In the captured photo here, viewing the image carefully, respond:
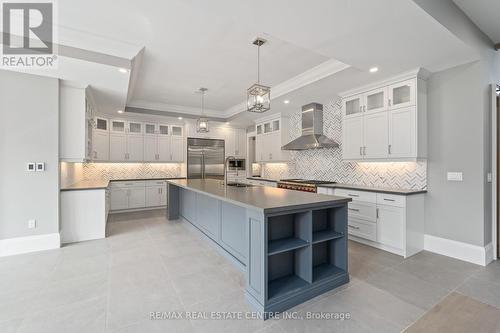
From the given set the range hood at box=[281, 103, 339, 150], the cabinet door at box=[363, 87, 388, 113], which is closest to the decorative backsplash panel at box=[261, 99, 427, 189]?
the range hood at box=[281, 103, 339, 150]

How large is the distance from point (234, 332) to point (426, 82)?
405 cm

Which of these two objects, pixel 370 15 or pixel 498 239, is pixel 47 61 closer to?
pixel 370 15

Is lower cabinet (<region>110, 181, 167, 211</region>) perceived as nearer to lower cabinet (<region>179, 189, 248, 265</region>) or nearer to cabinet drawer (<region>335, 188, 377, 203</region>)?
lower cabinet (<region>179, 189, 248, 265</region>)

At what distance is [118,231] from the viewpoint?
4.39m

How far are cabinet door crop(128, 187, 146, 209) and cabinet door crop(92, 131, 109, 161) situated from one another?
1062mm

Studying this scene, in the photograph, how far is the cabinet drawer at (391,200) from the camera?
10.5ft

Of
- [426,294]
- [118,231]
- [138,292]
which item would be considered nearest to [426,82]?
[426,294]

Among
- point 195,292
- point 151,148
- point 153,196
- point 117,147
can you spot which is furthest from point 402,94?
point 117,147

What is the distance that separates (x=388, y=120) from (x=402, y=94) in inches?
16.0

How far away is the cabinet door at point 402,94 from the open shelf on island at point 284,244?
266cm

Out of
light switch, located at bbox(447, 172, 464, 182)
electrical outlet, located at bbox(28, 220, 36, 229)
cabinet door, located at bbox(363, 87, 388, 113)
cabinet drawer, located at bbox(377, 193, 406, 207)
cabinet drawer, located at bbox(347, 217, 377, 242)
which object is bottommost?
cabinet drawer, located at bbox(347, 217, 377, 242)

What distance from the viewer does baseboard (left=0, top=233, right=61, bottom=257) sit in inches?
127

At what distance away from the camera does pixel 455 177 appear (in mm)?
3191

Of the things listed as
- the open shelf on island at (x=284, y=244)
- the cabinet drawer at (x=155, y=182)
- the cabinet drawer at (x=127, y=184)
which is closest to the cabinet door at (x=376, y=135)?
the open shelf on island at (x=284, y=244)
